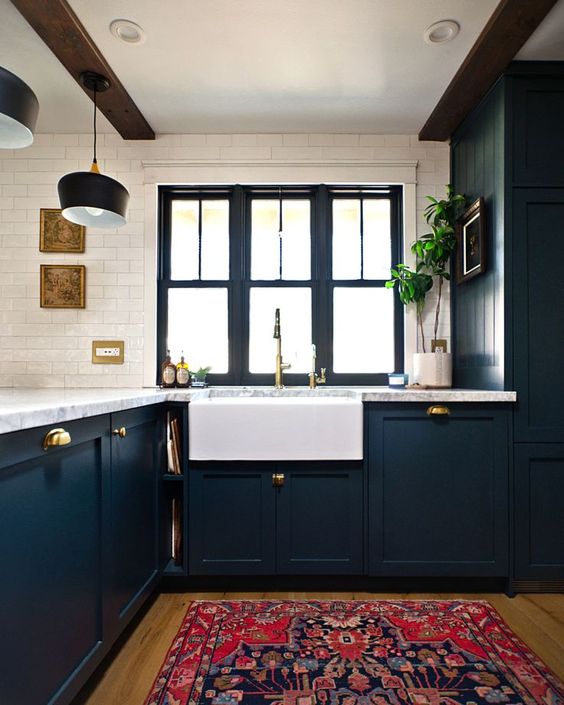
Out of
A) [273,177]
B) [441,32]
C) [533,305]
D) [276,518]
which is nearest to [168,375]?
[276,518]

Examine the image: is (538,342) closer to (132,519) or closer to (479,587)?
(479,587)

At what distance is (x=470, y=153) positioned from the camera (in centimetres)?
319

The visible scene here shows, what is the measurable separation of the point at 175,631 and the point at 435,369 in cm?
201

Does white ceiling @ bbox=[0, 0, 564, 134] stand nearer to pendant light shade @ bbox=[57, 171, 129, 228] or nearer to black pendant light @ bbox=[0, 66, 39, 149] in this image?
pendant light shade @ bbox=[57, 171, 129, 228]

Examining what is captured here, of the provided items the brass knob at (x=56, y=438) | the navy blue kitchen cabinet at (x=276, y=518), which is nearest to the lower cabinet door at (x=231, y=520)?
the navy blue kitchen cabinet at (x=276, y=518)

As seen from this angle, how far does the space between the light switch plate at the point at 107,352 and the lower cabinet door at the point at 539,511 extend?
8.08ft

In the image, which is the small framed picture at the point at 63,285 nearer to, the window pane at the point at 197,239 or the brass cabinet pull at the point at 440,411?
the window pane at the point at 197,239

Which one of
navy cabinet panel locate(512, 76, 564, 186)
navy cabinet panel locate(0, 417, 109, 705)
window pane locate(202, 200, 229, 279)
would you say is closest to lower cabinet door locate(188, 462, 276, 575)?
navy cabinet panel locate(0, 417, 109, 705)

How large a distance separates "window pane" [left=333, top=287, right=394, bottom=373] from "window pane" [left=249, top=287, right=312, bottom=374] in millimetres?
207

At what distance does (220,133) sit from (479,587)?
3.15 metres

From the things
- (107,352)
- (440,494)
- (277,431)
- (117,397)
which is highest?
(107,352)

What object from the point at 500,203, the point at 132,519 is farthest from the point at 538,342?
the point at 132,519

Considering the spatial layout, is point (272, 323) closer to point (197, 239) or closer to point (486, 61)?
point (197, 239)

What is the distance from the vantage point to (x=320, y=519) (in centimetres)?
270
